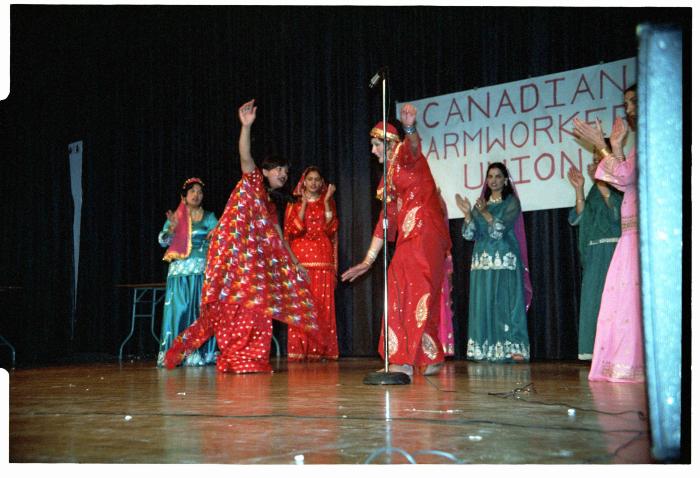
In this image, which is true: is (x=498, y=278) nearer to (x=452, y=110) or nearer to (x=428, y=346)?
(x=452, y=110)

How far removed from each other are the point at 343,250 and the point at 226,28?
2.55m

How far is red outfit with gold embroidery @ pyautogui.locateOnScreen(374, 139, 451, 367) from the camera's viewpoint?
3.83 metres

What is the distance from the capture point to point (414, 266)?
386 cm

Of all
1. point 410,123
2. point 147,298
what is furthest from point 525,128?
point 147,298

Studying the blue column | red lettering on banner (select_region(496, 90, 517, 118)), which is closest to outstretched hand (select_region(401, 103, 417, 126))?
the blue column

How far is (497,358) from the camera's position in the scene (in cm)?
571

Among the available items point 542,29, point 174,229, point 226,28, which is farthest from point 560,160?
point 226,28

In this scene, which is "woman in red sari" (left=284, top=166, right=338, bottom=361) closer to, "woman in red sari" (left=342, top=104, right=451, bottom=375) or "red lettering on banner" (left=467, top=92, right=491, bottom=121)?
"red lettering on banner" (left=467, top=92, right=491, bottom=121)

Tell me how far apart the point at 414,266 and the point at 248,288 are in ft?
4.08

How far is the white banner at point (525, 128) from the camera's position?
5.57 metres

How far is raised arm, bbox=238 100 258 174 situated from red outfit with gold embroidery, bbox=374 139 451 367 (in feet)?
2.75

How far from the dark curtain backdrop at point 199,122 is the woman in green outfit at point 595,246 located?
0.64 m

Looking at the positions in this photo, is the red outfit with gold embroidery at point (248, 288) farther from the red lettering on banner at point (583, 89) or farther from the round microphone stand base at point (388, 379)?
the red lettering on banner at point (583, 89)

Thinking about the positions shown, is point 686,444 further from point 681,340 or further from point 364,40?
point 364,40
